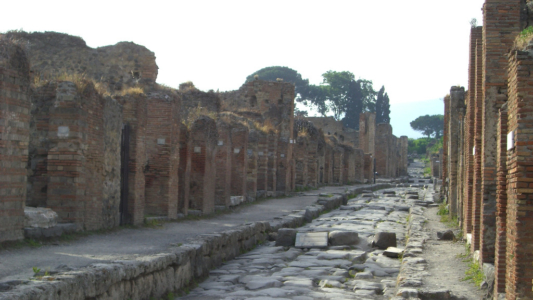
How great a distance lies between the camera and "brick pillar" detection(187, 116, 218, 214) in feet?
51.3

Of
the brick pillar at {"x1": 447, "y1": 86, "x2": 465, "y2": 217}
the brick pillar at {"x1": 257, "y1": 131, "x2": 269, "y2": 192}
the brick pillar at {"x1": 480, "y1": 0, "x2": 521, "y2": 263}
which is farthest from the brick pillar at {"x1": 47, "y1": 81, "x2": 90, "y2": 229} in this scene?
the brick pillar at {"x1": 257, "y1": 131, "x2": 269, "y2": 192}

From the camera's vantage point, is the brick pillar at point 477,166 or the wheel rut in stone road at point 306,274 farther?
the brick pillar at point 477,166

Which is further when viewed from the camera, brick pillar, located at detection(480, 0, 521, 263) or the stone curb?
brick pillar, located at detection(480, 0, 521, 263)

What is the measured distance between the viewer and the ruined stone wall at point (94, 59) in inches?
761

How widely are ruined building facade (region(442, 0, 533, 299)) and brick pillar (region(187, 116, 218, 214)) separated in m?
6.57

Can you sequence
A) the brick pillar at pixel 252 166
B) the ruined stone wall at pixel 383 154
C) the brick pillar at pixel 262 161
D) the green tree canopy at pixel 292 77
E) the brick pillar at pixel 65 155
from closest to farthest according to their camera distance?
1. the brick pillar at pixel 65 155
2. the brick pillar at pixel 252 166
3. the brick pillar at pixel 262 161
4. the ruined stone wall at pixel 383 154
5. the green tree canopy at pixel 292 77

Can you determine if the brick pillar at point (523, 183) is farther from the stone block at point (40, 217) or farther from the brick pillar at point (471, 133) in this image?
the stone block at point (40, 217)

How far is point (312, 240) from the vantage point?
12.2 metres

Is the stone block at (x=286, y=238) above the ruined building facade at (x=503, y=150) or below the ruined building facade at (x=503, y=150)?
below

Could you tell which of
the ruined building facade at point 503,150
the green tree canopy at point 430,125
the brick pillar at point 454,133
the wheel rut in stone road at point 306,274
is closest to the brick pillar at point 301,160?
the brick pillar at point 454,133

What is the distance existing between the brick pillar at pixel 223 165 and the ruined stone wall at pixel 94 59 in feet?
11.0

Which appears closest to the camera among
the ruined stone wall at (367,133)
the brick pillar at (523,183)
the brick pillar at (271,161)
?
the brick pillar at (523,183)

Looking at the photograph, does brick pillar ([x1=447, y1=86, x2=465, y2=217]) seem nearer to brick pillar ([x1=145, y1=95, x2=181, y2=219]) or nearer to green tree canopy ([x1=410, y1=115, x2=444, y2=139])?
brick pillar ([x1=145, y1=95, x2=181, y2=219])

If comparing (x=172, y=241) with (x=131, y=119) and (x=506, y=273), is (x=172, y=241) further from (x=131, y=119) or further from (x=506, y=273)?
(x=506, y=273)
